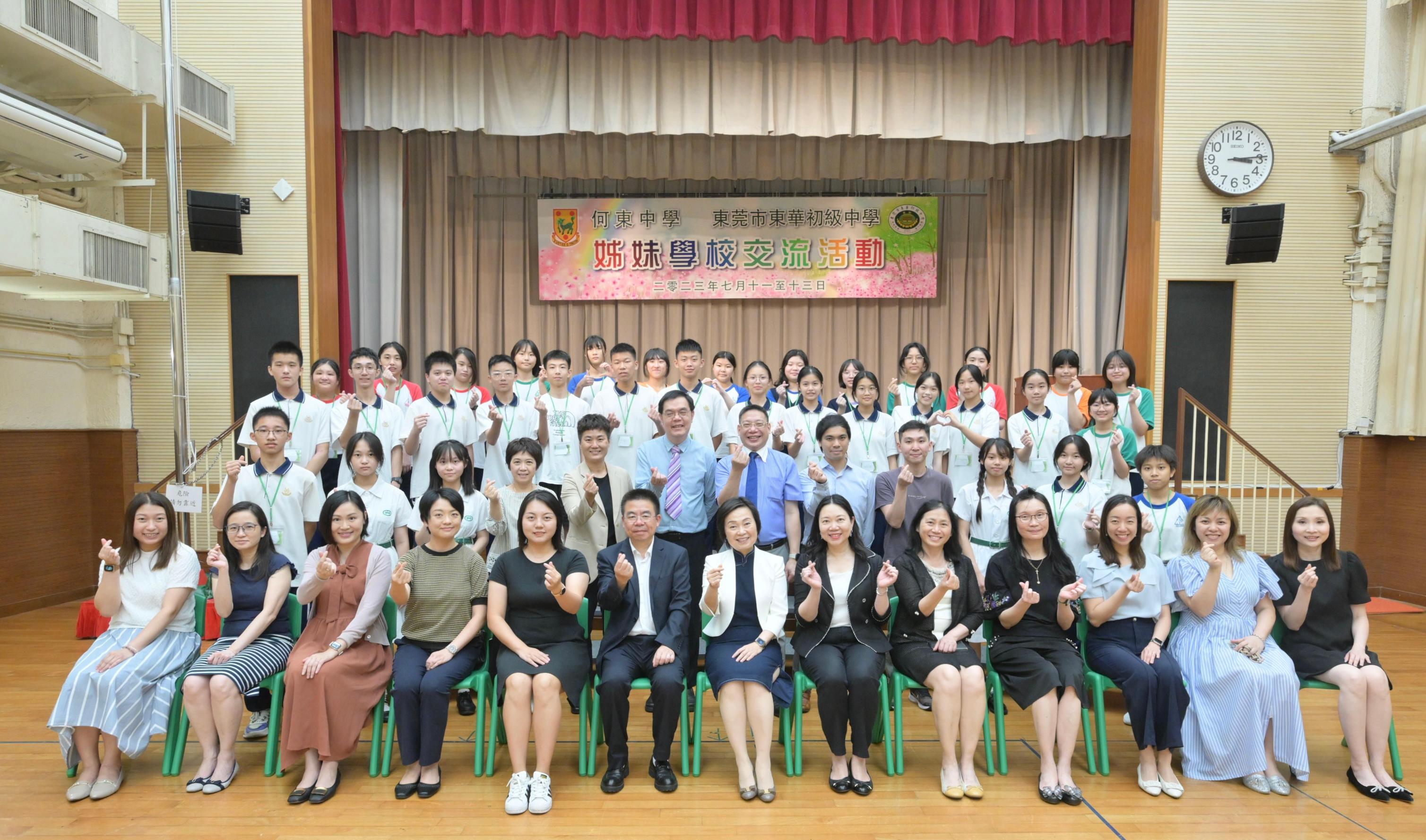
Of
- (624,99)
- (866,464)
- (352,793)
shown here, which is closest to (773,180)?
(624,99)

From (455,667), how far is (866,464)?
2420 millimetres

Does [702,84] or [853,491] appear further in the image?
[702,84]

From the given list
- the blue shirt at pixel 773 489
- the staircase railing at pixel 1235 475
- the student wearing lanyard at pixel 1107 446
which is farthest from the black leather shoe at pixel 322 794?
the staircase railing at pixel 1235 475

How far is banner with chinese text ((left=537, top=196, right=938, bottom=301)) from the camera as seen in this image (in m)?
8.65

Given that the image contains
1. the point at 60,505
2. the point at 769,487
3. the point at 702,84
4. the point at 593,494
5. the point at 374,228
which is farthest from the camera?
the point at 374,228

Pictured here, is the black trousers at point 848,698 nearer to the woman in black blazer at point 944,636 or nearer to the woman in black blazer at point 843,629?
the woman in black blazer at point 843,629

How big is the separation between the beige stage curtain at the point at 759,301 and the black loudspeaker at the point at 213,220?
2.53 meters

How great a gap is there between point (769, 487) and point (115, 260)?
173 inches

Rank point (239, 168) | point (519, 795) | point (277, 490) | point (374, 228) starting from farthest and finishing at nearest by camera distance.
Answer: point (374, 228)
point (239, 168)
point (277, 490)
point (519, 795)

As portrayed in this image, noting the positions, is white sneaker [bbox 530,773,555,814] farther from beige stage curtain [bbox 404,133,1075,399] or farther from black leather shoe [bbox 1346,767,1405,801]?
beige stage curtain [bbox 404,133,1075,399]

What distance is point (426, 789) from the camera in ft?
10.1

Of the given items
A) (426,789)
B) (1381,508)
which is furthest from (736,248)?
(426,789)

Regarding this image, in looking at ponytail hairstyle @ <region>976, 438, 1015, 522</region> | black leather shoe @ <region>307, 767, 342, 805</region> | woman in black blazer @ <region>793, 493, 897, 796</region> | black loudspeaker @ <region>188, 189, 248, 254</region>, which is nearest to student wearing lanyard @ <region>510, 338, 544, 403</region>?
woman in black blazer @ <region>793, 493, 897, 796</region>

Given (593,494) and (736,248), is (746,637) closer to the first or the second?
(593,494)
